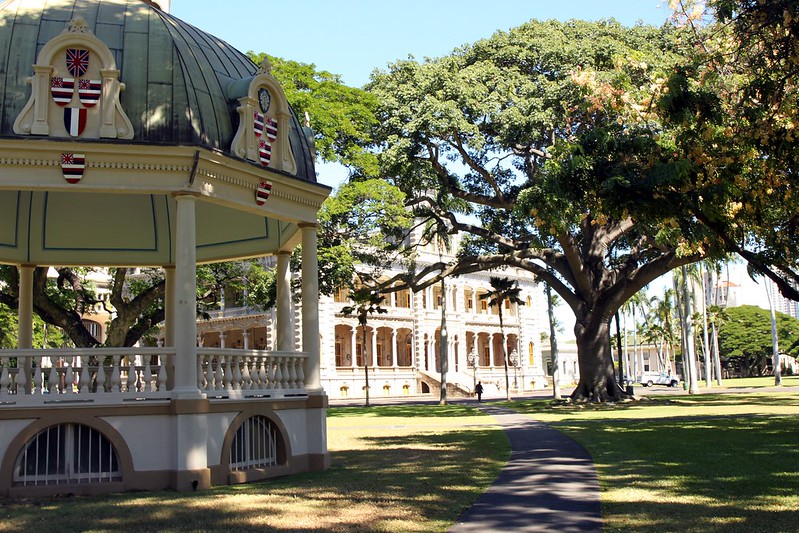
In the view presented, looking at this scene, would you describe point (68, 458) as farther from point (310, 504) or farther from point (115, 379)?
point (310, 504)

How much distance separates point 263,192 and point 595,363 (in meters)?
28.1

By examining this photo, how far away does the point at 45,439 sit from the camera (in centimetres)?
1271

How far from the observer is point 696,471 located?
555 inches

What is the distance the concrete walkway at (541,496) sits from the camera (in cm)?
977

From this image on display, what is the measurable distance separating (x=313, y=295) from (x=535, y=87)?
69.6ft

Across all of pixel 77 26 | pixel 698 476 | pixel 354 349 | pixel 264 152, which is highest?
pixel 77 26

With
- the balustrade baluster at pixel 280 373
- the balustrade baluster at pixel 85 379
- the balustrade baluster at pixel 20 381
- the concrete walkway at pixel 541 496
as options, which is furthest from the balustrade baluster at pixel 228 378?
the concrete walkway at pixel 541 496

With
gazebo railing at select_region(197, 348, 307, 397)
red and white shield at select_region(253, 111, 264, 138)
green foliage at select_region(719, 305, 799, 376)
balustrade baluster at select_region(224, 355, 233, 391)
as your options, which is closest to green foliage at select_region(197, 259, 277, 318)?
gazebo railing at select_region(197, 348, 307, 397)

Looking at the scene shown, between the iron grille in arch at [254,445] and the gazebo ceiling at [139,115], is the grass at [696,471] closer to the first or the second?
the iron grille in arch at [254,445]

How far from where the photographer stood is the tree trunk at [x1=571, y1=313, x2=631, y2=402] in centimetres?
3919

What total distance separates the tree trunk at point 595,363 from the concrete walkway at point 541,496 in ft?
67.9

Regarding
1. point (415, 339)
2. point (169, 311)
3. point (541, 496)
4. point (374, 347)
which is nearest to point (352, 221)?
point (169, 311)

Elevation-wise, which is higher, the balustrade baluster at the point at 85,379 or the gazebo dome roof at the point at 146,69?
the gazebo dome roof at the point at 146,69

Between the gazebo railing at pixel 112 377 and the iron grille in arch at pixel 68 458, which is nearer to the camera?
the iron grille in arch at pixel 68 458
